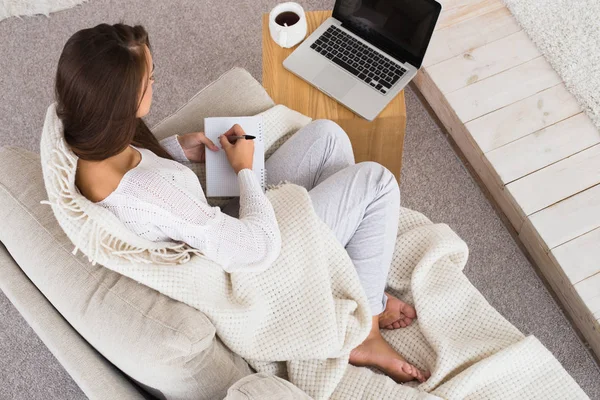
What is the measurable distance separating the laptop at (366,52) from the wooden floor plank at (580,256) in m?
0.67

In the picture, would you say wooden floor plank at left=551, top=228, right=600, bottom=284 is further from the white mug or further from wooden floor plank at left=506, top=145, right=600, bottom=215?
the white mug

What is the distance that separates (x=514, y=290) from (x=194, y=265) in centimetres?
109

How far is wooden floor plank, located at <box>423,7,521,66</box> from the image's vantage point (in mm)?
2164

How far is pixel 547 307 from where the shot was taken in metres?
1.84

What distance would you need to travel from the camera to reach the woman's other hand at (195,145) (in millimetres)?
1482

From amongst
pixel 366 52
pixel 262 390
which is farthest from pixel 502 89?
pixel 262 390

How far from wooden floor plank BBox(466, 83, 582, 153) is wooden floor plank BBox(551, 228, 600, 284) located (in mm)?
378

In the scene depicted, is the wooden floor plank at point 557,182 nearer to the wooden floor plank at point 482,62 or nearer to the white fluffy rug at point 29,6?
the wooden floor plank at point 482,62

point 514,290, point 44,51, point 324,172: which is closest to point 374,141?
point 324,172

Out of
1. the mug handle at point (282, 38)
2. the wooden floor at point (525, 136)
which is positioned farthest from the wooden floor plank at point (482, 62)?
the mug handle at point (282, 38)

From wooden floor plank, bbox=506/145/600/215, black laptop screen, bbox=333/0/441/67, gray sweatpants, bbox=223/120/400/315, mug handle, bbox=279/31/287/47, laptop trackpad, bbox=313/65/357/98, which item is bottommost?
wooden floor plank, bbox=506/145/600/215

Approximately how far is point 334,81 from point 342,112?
10cm

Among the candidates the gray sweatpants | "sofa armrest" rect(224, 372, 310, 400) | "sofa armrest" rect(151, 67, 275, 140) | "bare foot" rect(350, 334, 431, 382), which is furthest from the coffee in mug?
"sofa armrest" rect(224, 372, 310, 400)

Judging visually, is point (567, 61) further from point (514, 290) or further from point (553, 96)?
point (514, 290)
